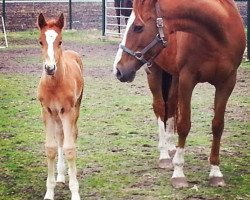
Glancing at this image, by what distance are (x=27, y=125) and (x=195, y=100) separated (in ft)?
9.37

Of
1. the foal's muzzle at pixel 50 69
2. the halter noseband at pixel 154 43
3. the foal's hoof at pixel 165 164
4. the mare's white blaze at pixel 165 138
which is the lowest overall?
the foal's hoof at pixel 165 164

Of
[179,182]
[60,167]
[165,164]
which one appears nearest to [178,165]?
[179,182]

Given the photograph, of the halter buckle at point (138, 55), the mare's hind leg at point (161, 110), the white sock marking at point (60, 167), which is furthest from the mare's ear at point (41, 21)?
the mare's hind leg at point (161, 110)

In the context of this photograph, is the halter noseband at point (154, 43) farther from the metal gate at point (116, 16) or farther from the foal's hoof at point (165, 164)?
the metal gate at point (116, 16)

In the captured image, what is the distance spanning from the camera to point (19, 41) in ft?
63.3

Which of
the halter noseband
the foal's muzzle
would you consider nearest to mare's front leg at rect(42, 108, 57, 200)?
the foal's muzzle

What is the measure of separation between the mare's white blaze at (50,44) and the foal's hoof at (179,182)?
61.8 inches

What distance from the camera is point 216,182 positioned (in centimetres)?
566

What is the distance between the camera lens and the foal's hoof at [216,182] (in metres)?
5.64

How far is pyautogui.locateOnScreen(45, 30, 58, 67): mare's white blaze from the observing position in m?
4.93

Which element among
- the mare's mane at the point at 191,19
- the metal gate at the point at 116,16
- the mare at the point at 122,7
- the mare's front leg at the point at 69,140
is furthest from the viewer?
the mare at the point at 122,7

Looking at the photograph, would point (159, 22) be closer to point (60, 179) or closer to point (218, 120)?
point (218, 120)

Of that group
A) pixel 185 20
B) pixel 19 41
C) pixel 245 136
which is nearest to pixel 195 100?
pixel 245 136

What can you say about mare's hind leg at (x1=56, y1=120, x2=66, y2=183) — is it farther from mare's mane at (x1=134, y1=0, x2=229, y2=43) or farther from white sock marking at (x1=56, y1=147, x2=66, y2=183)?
mare's mane at (x1=134, y1=0, x2=229, y2=43)
